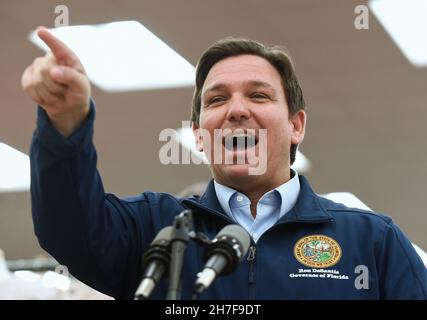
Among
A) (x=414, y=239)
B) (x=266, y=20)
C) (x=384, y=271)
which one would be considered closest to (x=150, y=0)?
(x=266, y=20)

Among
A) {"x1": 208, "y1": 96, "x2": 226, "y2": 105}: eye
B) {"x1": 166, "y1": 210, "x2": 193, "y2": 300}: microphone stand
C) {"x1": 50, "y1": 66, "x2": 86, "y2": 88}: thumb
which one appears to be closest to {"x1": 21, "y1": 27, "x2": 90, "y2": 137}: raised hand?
{"x1": 50, "y1": 66, "x2": 86, "y2": 88}: thumb

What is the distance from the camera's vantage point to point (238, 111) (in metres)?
1.81

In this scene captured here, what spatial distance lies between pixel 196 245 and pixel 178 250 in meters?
0.40

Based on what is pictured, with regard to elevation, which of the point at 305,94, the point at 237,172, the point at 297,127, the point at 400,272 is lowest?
the point at 400,272

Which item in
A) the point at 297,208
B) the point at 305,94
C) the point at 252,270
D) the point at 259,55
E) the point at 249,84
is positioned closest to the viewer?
the point at 252,270

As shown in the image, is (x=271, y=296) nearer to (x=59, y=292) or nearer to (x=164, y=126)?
(x=59, y=292)

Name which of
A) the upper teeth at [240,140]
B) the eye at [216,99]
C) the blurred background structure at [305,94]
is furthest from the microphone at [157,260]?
the blurred background structure at [305,94]

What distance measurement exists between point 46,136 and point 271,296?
1.74 ft

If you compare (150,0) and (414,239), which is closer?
(150,0)

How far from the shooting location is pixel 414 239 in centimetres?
847

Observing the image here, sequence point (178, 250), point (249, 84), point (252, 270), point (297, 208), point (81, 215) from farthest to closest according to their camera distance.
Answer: point (249, 84) < point (297, 208) < point (252, 270) < point (81, 215) < point (178, 250)

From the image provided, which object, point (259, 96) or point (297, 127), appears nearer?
point (259, 96)

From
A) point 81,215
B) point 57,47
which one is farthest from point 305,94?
point 57,47

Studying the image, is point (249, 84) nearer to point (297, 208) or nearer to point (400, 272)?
point (297, 208)
